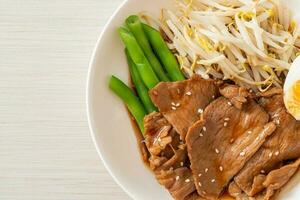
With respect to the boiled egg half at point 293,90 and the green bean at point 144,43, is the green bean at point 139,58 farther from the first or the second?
the boiled egg half at point 293,90

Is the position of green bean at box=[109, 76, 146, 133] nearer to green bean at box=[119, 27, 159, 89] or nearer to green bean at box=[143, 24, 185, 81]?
green bean at box=[119, 27, 159, 89]

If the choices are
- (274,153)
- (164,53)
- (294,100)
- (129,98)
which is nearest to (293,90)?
(294,100)

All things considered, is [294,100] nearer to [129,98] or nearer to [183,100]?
[183,100]

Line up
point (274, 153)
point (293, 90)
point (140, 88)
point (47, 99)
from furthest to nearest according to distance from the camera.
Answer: point (47, 99) → point (140, 88) → point (274, 153) → point (293, 90)

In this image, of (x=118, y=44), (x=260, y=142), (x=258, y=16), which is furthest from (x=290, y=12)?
(x=118, y=44)

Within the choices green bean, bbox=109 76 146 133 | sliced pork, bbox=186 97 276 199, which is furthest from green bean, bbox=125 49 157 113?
sliced pork, bbox=186 97 276 199

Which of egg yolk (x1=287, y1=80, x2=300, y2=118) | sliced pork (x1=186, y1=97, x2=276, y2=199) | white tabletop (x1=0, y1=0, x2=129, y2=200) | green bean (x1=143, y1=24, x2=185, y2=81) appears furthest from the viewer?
white tabletop (x1=0, y1=0, x2=129, y2=200)
